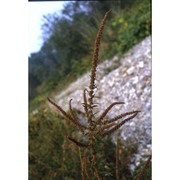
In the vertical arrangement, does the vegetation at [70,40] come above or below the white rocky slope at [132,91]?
above

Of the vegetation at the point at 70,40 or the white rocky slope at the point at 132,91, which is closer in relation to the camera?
the white rocky slope at the point at 132,91

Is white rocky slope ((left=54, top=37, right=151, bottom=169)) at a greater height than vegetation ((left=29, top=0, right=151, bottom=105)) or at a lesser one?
lesser

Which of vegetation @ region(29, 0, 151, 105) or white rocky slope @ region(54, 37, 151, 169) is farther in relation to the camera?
vegetation @ region(29, 0, 151, 105)

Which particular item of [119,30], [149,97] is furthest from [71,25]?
[149,97]

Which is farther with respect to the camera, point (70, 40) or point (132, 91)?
point (70, 40)

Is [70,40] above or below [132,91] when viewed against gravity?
above

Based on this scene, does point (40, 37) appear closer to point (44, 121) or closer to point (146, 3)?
point (146, 3)
